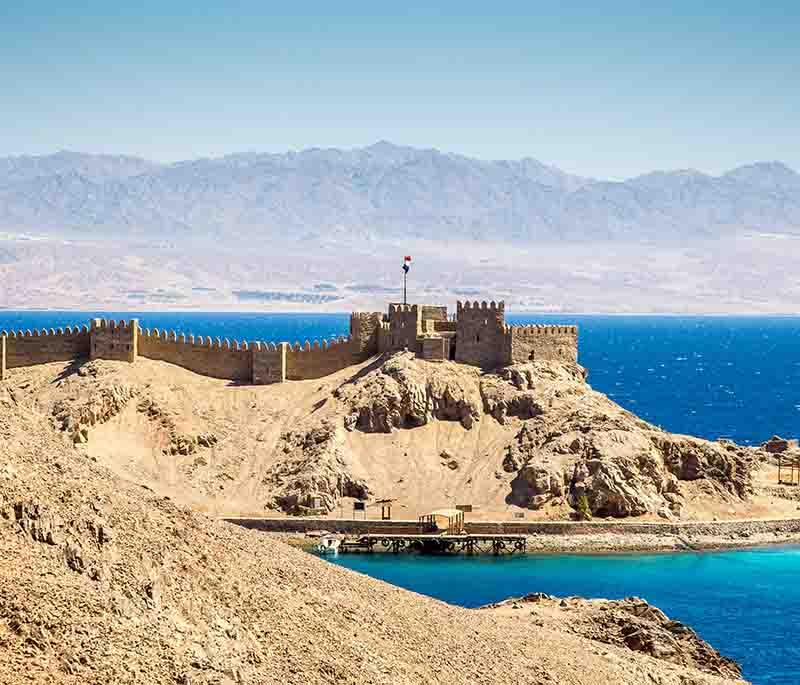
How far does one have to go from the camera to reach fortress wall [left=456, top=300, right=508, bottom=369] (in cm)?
8331

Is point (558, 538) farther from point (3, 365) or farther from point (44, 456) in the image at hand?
point (44, 456)

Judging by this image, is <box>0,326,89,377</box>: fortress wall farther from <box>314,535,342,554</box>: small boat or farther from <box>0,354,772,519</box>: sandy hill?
<box>314,535,342,554</box>: small boat

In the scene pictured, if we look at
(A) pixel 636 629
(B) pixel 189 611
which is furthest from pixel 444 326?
(B) pixel 189 611

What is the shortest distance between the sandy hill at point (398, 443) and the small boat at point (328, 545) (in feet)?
12.6

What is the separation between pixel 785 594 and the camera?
65.8 meters

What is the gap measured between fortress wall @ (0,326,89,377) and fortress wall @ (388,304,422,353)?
55.6 feet

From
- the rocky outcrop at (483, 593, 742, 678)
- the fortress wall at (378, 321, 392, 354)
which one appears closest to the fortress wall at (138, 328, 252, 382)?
the fortress wall at (378, 321, 392, 354)

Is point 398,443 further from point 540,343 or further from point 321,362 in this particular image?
point 540,343

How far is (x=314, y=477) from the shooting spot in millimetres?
76562

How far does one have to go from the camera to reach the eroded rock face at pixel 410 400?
80312mm

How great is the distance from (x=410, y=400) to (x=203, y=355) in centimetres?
1282

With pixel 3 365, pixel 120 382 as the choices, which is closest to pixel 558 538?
pixel 120 382

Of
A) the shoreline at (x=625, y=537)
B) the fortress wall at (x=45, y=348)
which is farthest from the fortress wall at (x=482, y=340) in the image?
the fortress wall at (x=45, y=348)

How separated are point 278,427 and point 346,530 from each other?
30.3 ft
